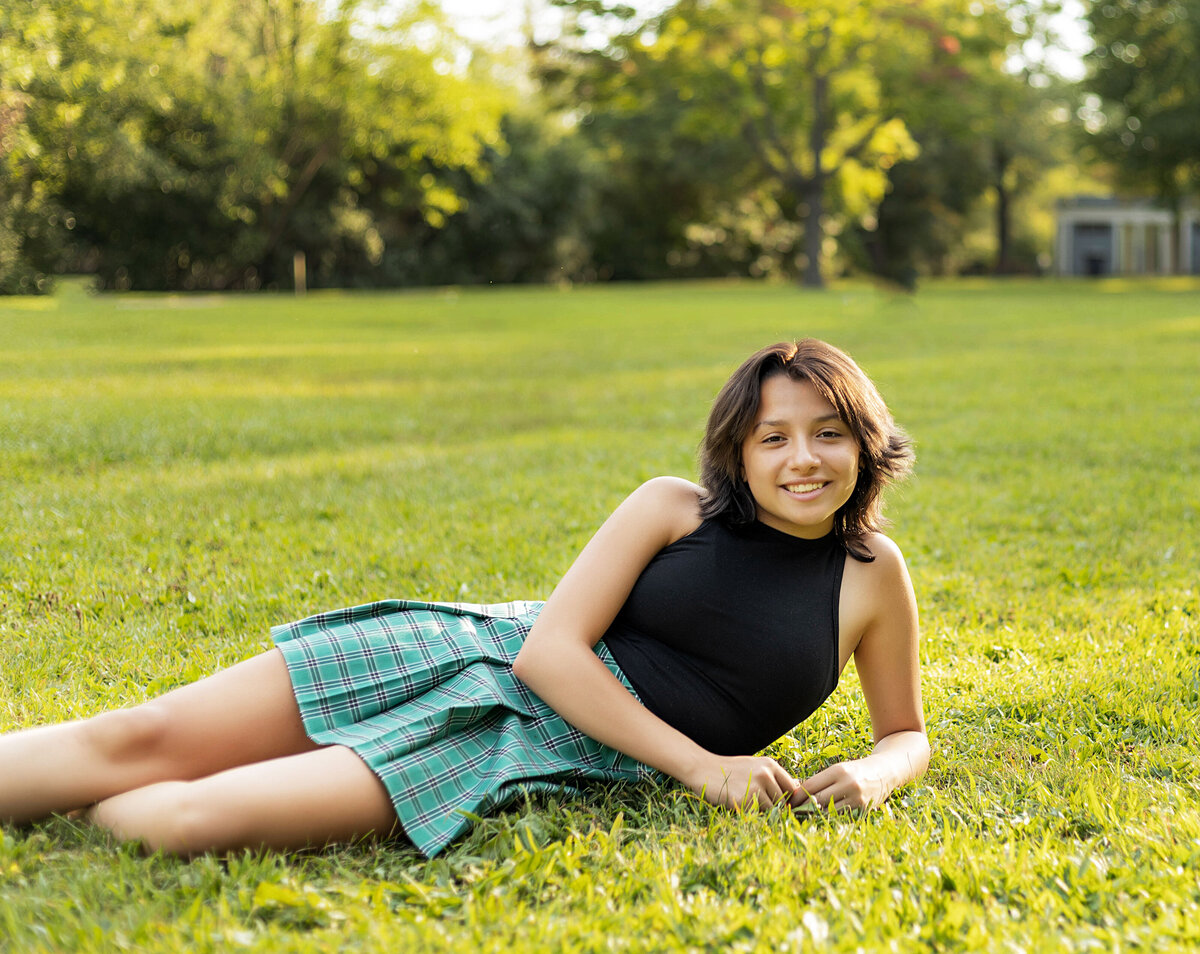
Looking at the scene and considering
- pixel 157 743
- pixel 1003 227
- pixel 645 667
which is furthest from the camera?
pixel 1003 227

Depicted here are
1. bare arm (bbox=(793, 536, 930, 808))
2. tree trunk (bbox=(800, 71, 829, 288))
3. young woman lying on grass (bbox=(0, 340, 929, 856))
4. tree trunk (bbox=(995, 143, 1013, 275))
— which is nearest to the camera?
young woman lying on grass (bbox=(0, 340, 929, 856))

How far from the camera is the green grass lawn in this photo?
210cm

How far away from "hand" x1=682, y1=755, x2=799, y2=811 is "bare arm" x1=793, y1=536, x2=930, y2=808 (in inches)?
3.4

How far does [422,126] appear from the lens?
33.2 meters

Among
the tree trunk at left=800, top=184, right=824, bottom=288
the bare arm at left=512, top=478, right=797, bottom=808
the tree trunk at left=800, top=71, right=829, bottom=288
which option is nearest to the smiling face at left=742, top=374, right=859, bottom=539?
the bare arm at left=512, top=478, right=797, bottom=808

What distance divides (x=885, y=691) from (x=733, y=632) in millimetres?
455

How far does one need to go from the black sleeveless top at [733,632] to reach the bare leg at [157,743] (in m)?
0.74

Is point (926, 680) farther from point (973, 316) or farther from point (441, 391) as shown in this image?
point (973, 316)

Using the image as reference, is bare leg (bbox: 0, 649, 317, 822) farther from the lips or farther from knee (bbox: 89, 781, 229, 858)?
the lips

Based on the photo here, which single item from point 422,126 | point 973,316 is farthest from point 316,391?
point 422,126

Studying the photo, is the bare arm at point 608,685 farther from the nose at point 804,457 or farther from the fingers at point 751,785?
the nose at point 804,457

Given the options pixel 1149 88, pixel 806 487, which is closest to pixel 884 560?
pixel 806 487

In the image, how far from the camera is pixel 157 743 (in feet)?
7.61

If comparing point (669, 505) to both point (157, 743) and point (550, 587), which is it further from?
point (550, 587)
